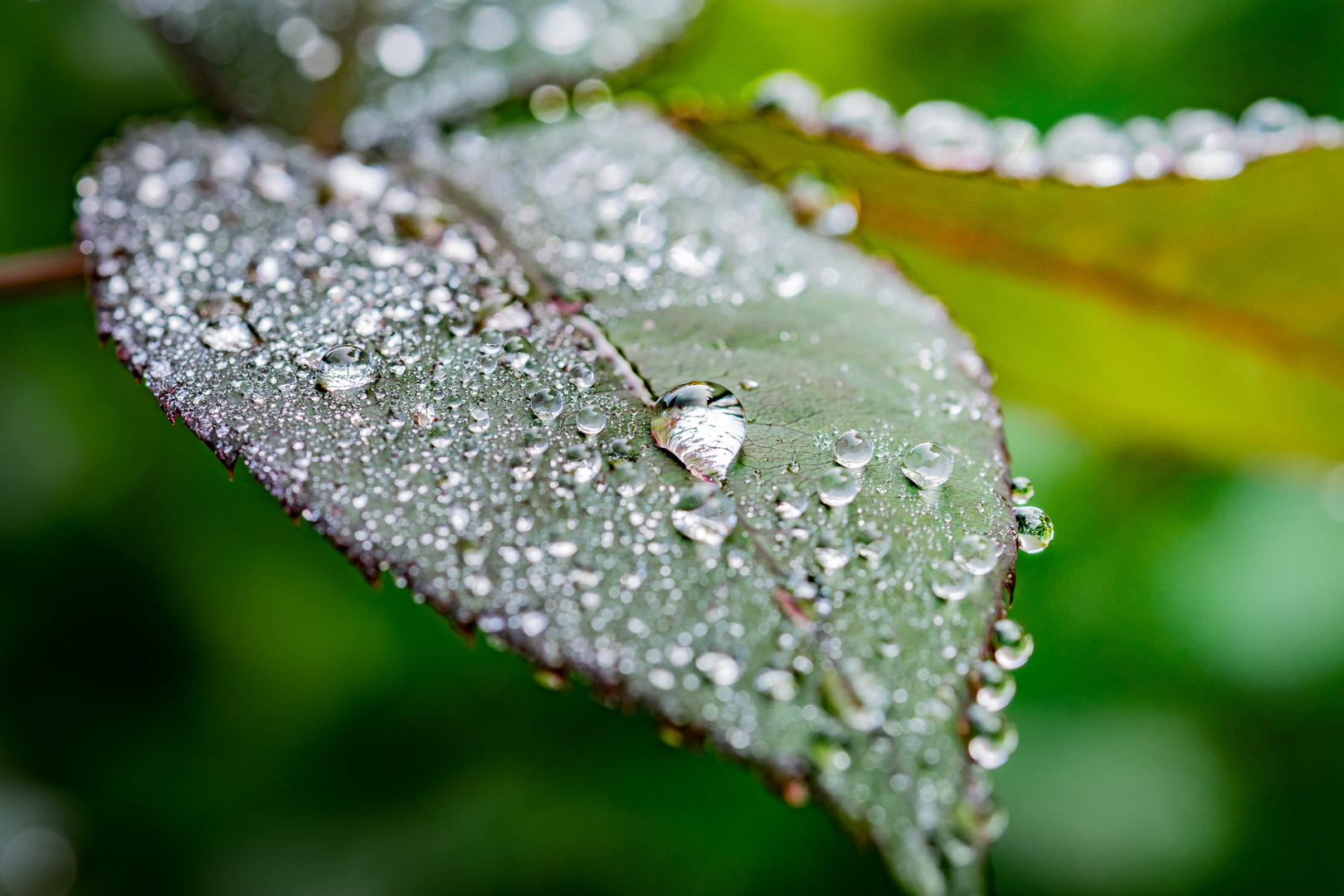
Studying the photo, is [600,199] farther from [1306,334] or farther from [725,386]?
[1306,334]

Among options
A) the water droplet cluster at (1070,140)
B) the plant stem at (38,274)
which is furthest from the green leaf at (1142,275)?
the plant stem at (38,274)

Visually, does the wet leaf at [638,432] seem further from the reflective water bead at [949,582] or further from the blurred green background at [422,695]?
the blurred green background at [422,695]

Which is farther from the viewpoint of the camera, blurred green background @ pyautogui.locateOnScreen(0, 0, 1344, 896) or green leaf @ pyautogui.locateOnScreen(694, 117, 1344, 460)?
blurred green background @ pyautogui.locateOnScreen(0, 0, 1344, 896)

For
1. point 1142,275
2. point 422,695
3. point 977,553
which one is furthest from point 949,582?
point 422,695

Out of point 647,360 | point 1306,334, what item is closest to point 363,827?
point 647,360

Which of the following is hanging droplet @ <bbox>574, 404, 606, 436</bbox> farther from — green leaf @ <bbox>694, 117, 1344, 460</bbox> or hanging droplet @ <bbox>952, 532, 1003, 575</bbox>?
green leaf @ <bbox>694, 117, 1344, 460</bbox>

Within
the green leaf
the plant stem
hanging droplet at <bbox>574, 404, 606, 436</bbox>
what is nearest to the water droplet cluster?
the green leaf
